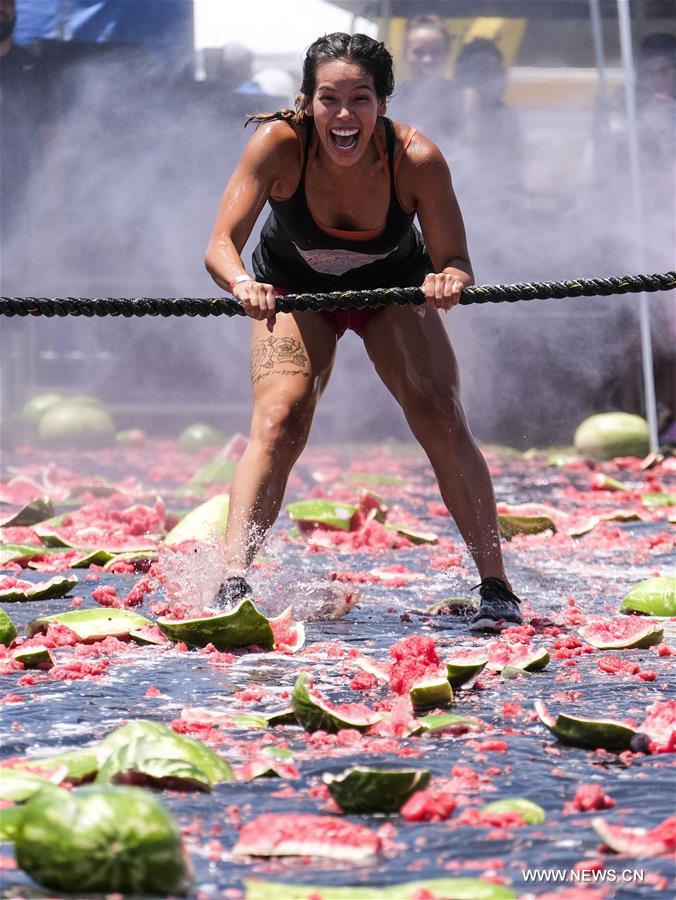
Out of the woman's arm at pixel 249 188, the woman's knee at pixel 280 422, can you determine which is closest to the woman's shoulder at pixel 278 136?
the woman's arm at pixel 249 188

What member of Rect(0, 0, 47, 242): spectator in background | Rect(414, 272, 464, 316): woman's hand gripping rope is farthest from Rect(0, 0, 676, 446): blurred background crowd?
Rect(414, 272, 464, 316): woman's hand gripping rope

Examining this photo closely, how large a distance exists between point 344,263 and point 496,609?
3.37ft

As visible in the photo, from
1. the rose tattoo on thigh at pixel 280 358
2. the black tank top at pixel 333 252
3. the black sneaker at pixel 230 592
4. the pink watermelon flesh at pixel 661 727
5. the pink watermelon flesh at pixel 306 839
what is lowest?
the pink watermelon flesh at pixel 661 727

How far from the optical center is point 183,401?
36.5 feet

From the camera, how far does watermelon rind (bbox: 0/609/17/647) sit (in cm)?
325

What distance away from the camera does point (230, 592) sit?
3656mm

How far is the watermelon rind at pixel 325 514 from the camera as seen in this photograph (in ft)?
18.4

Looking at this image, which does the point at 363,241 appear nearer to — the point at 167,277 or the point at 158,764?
Result: the point at 158,764

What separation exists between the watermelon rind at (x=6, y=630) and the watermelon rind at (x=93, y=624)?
0.16 m

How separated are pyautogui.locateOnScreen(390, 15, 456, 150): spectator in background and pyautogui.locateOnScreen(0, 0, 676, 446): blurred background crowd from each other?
0.05 feet

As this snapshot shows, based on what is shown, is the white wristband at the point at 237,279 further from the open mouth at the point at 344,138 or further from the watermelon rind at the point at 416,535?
the watermelon rind at the point at 416,535

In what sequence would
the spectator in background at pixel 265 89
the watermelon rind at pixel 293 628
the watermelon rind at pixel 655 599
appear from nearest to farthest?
the watermelon rind at pixel 293 628 → the watermelon rind at pixel 655 599 → the spectator in background at pixel 265 89

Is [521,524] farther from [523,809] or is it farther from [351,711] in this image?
[523,809]

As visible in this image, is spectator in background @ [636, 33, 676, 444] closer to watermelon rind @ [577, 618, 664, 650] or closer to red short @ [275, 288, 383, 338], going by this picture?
red short @ [275, 288, 383, 338]
